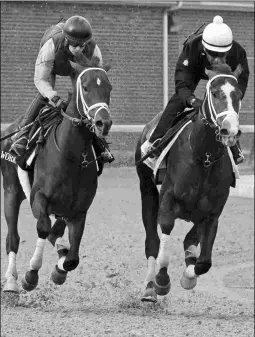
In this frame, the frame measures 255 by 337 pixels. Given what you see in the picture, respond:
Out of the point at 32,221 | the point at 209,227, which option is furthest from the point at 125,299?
the point at 32,221

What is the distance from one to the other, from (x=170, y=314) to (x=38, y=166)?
8.86 feet

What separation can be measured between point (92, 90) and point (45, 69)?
2.32 ft

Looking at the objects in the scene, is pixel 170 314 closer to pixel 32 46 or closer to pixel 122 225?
pixel 122 225

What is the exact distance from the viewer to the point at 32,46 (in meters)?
19.7

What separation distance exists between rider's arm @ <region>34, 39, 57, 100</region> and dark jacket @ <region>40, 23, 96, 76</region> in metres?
0.05

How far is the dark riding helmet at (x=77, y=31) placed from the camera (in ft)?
29.6

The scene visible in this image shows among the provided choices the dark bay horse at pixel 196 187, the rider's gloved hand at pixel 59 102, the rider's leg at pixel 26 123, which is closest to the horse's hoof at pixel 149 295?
the dark bay horse at pixel 196 187

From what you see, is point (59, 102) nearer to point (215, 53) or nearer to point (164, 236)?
point (215, 53)

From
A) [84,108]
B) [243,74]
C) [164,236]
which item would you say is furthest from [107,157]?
[243,74]

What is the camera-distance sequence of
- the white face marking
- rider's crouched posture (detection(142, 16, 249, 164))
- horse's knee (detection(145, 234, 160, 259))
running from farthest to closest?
horse's knee (detection(145, 234, 160, 259)) → rider's crouched posture (detection(142, 16, 249, 164)) → the white face marking

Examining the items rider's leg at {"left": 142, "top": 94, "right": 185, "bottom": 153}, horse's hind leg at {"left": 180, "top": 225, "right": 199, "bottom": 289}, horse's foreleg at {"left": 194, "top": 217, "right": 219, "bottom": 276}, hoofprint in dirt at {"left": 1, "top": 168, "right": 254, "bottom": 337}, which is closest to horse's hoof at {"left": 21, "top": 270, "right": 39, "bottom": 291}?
hoofprint in dirt at {"left": 1, "top": 168, "right": 254, "bottom": 337}

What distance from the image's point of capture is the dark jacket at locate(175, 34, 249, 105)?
9648 mm

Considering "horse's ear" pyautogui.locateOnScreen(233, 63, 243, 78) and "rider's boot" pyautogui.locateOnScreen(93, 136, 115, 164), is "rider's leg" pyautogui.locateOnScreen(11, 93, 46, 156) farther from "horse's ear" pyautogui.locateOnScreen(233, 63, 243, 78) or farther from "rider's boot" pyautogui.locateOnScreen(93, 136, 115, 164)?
"horse's ear" pyautogui.locateOnScreen(233, 63, 243, 78)

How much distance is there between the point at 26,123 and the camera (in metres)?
10.5
